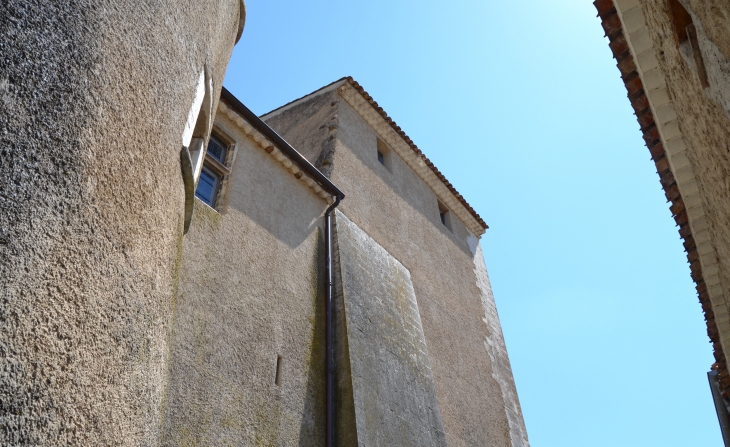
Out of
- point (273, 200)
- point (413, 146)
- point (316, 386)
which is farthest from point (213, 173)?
point (413, 146)

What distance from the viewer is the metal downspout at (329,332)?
5.93 meters

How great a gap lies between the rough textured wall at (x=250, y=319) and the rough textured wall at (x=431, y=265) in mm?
1819

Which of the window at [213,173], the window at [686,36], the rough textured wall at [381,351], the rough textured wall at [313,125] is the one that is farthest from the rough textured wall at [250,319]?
the window at [686,36]

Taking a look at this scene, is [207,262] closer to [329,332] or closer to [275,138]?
[329,332]

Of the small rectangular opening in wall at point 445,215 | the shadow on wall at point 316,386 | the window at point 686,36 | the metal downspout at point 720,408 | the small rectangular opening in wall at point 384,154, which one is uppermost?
the small rectangular opening in wall at point 384,154

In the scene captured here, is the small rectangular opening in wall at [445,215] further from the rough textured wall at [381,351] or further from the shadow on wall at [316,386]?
the shadow on wall at [316,386]

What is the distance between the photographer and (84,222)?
8.44 ft

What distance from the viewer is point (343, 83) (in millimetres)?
10883

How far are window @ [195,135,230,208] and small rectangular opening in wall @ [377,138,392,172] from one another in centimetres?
497

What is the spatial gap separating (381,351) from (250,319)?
1.90 meters

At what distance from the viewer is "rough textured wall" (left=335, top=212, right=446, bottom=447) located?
20.5 feet

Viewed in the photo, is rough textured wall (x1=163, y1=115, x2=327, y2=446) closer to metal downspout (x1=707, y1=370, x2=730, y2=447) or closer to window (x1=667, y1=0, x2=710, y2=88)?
window (x1=667, y1=0, x2=710, y2=88)

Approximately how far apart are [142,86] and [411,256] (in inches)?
284

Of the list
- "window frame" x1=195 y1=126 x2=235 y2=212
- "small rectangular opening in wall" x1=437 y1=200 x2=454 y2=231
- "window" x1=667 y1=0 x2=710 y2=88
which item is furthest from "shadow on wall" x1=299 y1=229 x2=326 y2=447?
"small rectangular opening in wall" x1=437 y1=200 x2=454 y2=231
